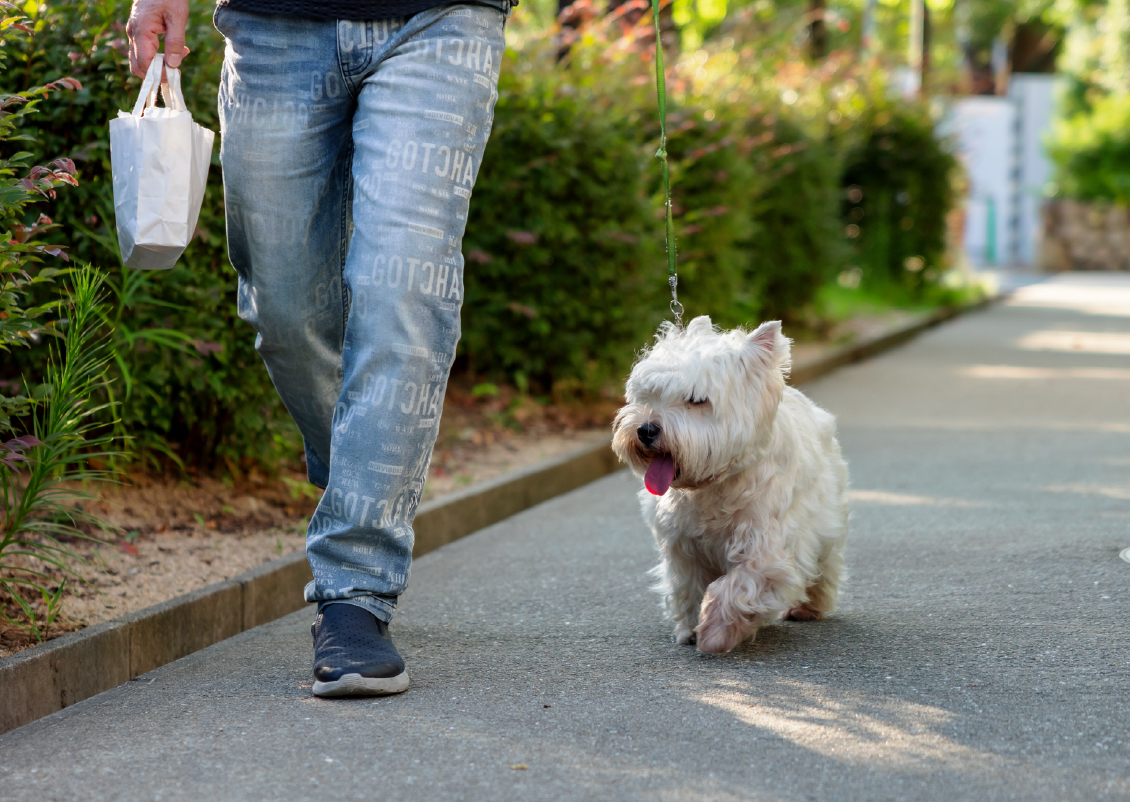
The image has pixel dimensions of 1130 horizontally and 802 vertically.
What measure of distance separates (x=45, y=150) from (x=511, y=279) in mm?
3384

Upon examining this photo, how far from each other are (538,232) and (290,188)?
410cm

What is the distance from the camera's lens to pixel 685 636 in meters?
3.66

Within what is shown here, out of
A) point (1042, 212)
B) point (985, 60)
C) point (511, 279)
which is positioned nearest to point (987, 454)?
point (511, 279)

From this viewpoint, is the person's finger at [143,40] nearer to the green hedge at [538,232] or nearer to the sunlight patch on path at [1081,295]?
the green hedge at [538,232]

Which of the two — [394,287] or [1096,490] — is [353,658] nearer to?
[394,287]

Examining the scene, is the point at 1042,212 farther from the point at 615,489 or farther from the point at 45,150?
the point at 45,150

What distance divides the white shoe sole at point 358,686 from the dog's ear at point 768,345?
1.22 meters

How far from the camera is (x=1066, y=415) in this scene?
8.58m

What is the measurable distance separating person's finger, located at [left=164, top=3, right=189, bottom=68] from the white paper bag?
15 centimetres

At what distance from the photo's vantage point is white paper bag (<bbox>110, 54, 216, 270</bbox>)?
10.6 feet

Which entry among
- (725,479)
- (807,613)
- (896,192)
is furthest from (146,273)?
(896,192)

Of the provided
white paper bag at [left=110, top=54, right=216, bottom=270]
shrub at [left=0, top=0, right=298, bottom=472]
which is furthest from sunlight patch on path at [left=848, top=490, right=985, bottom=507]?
white paper bag at [left=110, top=54, right=216, bottom=270]

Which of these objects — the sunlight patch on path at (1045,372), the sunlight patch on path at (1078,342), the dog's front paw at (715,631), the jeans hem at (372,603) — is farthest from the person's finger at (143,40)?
the sunlight patch on path at (1078,342)

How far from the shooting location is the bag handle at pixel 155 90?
10.9 ft
